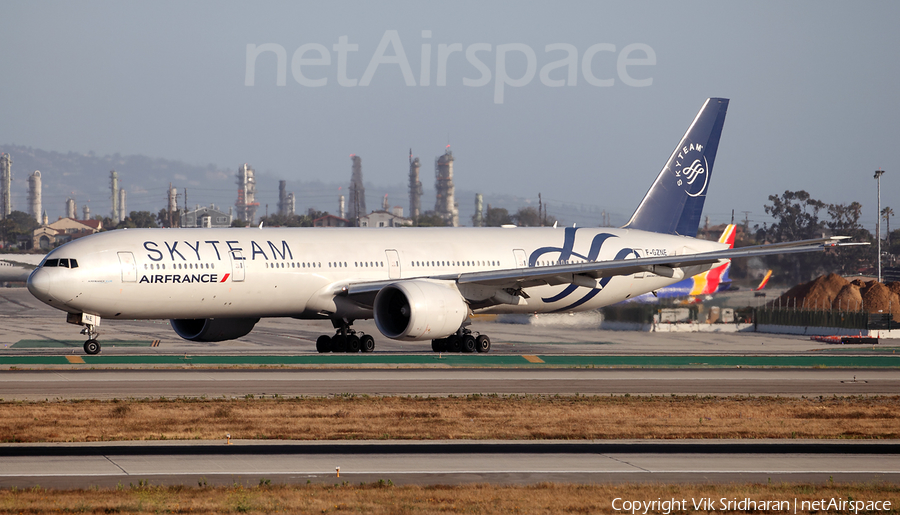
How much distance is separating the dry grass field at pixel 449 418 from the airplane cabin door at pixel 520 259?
1419 centimetres

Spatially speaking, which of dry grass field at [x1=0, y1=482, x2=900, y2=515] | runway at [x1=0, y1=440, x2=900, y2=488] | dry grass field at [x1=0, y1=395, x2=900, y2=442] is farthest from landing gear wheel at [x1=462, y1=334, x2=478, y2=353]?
dry grass field at [x1=0, y1=482, x2=900, y2=515]

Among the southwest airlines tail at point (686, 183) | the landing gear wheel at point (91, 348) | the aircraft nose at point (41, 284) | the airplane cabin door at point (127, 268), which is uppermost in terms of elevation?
the southwest airlines tail at point (686, 183)

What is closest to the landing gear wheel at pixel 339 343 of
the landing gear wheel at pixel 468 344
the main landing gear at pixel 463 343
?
the main landing gear at pixel 463 343

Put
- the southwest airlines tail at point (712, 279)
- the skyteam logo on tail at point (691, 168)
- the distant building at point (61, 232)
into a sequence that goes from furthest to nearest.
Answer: the distant building at point (61, 232), the southwest airlines tail at point (712, 279), the skyteam logo on tail at point (691, 168)

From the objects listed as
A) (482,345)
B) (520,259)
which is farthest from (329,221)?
(482,345)

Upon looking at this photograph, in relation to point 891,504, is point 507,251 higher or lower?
higher

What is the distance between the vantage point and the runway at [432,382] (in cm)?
2245

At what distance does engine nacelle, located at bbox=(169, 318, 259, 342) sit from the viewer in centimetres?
3356

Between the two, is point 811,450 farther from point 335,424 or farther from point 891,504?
point 335,424

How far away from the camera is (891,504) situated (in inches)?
459

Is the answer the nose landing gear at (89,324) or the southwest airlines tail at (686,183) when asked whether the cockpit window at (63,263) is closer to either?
the nose landing gear at (89,324)

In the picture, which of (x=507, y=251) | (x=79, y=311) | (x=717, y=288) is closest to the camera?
(x=79, y=311)

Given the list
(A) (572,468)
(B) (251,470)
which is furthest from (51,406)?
(A) (572,468)

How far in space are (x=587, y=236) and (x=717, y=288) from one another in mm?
13042
